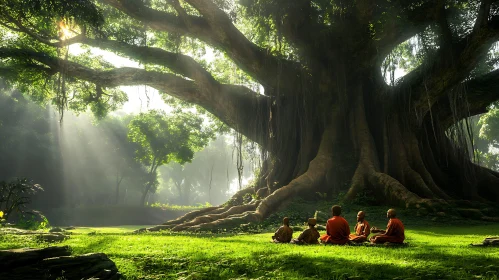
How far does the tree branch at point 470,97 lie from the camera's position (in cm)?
1400

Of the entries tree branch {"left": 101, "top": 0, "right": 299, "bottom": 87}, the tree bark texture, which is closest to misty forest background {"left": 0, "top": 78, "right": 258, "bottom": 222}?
tree branch {"left": 101, "top": 0, "right": 299, "bottom": 87}

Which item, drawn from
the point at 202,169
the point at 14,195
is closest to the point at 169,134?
the point at 14,195

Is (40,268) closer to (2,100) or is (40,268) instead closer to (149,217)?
(149,217)

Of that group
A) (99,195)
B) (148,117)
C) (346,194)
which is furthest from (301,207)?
(99,195)

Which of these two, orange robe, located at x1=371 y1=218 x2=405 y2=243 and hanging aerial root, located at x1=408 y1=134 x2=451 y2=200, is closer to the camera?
orange robe, located at x1=371 y1=218 x2=405 y2=243

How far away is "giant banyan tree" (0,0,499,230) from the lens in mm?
12641

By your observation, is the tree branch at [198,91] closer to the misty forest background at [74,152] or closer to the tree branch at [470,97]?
the misty forest background at [74,152]

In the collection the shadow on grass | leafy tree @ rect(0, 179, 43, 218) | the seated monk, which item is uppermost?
leafy tree @ rect(0, 179, 43, 218)

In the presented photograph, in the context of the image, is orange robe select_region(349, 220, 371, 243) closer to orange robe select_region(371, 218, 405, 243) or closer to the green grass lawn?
orange robe select_region(371, 218, 405, 243)

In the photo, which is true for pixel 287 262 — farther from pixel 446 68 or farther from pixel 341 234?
pixel 446 68

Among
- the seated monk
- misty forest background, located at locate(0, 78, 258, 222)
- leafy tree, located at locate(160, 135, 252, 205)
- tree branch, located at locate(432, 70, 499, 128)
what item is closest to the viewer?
the seated monk

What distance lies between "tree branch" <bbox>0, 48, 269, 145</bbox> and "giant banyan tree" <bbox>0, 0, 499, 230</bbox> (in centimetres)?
5

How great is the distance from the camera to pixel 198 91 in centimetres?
1622

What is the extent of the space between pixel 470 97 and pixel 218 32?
11.3 m
